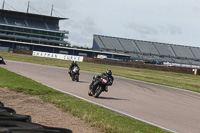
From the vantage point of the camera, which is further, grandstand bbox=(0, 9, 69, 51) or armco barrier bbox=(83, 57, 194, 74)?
grandstand bbox=(0, 9, 69, 51)

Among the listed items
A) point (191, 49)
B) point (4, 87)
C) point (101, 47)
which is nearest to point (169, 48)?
point (191, 49)

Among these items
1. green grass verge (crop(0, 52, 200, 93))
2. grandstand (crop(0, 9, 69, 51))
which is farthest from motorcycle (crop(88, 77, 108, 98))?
grandstand (crop(0, 9, 69, 51))

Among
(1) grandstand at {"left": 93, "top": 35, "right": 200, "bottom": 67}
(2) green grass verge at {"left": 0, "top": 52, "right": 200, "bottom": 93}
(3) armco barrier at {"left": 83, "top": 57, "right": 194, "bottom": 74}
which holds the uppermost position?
(1) grandstand at {"left": 93, "top": 35, "right": 200, "bottom": 67}

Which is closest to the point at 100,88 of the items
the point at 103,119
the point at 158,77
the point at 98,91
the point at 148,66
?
the point at 98,91

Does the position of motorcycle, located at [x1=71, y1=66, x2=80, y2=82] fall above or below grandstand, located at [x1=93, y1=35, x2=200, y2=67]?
below

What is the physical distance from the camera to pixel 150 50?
8825cm

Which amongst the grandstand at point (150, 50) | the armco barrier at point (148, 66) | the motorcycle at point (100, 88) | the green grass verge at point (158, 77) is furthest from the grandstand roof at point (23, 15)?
the motorcycle at point (100, 88)

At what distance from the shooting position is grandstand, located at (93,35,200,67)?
84062 millimetres

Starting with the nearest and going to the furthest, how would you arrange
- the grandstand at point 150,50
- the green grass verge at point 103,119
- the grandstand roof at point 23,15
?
the green grass verge at point 103,119
the grandstand at point 150,50
the grandstand roof at point 23,15

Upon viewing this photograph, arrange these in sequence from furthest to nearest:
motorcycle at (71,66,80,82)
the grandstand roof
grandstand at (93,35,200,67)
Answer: the grandstand roof → grandstand at (93,35,200,67) → motorcycle at (71,66,80,82)

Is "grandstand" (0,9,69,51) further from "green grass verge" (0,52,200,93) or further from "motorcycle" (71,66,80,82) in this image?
"motorcycle" (71,66,80,82)

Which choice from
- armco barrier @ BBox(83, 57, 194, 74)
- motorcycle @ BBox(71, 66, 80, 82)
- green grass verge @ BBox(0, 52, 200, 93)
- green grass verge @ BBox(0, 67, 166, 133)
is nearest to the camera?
green grass verge @ BBox(0, 67, 166, 133)

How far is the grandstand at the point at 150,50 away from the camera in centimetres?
8406

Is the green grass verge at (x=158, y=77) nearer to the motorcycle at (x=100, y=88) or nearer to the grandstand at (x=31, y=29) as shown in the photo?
the motorcycle at (x=100, y=88)
